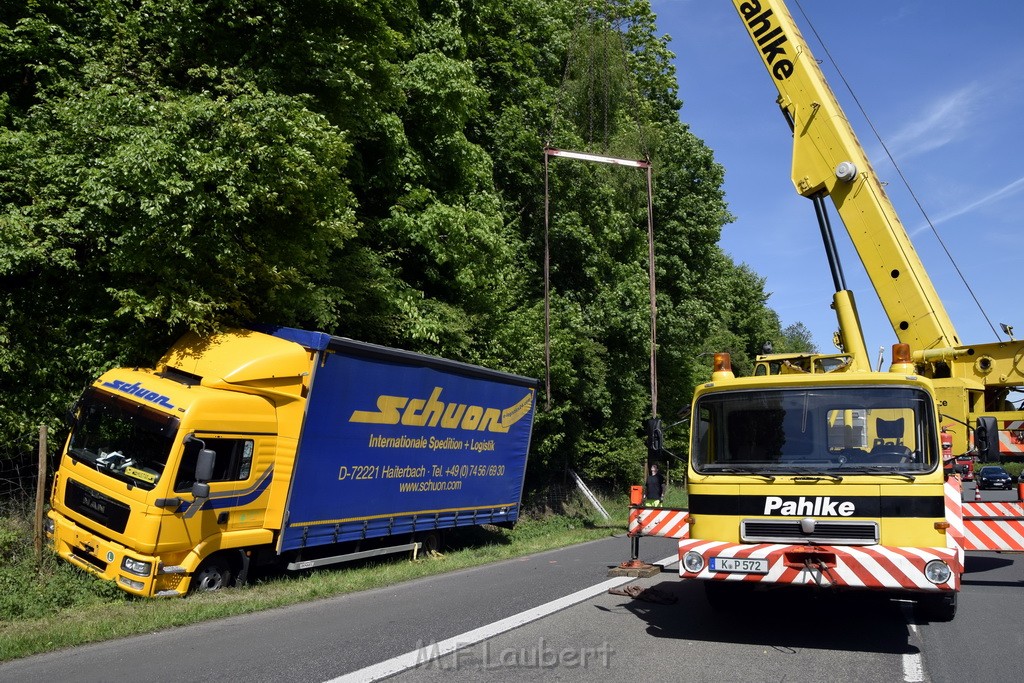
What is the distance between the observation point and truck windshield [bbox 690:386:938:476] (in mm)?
7102

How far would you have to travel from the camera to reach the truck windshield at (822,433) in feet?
23.3

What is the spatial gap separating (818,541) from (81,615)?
Answer: 23.7 ft

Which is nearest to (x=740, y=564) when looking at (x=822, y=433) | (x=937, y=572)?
(x=822, y=433)

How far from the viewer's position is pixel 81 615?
331 inches

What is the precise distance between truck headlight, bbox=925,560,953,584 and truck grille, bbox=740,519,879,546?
45 cm

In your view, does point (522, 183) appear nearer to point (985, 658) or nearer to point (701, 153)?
point (701, 153)

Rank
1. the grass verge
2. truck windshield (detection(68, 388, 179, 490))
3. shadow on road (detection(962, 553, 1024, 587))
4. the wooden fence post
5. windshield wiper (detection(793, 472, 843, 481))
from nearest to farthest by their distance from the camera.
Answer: windshield wiper (detection(793, 472, 843, 481)) → the grass verge → truck windshield (detection(68, 388, 179, 490)) → the wooden fence post → shadow on road (detection(962, 553, 1024, 587))

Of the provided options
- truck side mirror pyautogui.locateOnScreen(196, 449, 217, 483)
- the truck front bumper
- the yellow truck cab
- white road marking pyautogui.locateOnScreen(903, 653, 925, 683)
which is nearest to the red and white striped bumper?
white road marking pyautogui.locateOnScreen(903, 653, 925, 683)

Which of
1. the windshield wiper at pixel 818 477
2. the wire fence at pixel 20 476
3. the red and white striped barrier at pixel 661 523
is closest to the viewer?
the windshield wiper at pixel 818 477

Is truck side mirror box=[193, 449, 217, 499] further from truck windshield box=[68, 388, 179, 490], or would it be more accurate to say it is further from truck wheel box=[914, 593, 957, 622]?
truck wheel box=[914, 593, 957, 622]

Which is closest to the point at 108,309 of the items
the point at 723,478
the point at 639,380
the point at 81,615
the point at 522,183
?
the point at 81,615

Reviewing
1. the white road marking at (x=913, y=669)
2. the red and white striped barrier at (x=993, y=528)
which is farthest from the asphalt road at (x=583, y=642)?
the red and white striped barrier at (x=993, y=528)

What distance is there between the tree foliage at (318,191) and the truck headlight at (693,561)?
271 inches

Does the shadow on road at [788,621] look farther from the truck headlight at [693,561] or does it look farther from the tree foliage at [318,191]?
the tree foliage at [318,191]
